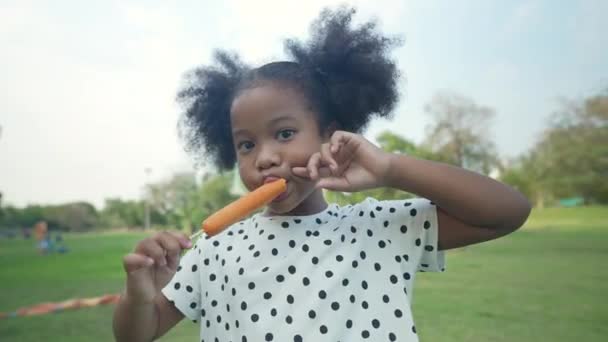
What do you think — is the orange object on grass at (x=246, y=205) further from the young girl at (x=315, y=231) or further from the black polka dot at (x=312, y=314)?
the black polka dot at (x=312, y=314)

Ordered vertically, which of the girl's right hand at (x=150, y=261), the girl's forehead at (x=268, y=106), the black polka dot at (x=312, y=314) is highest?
the girl's forehead at (x=268, y=106)

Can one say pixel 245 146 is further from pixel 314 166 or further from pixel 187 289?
pixel 187 289

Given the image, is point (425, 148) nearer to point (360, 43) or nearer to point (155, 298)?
point (360, 43)

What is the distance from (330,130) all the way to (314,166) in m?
0.16

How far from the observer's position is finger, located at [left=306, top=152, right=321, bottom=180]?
628 mm

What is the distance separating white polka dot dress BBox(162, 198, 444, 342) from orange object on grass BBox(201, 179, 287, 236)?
7 centimetres

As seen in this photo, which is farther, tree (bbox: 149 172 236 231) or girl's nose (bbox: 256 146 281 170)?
tree (bbox: 149 172 236 231)

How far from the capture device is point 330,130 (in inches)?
30.7

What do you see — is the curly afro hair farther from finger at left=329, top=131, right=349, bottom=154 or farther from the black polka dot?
the black polka dot

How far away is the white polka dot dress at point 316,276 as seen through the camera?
25.4 inches

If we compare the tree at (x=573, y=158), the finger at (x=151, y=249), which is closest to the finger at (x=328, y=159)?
the finger at (x=151, y=249)

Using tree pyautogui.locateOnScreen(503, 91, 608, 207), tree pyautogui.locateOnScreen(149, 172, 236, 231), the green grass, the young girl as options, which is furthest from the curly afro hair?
tree pyautogui.locateOnScreen(149, 172, 236, 231)

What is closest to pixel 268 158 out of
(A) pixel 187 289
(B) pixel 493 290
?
(A) pixel 187 289

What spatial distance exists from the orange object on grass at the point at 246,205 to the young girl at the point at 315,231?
0.08 feet
